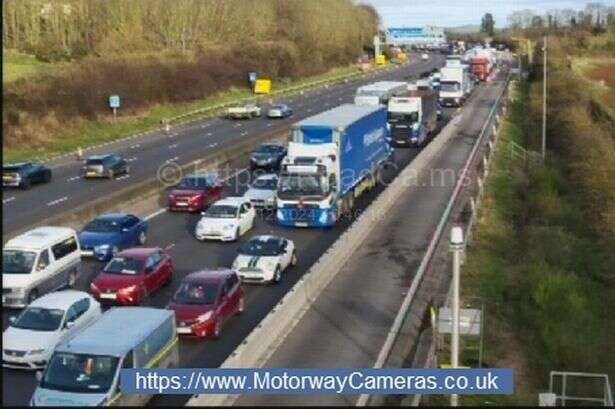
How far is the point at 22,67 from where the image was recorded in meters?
72.1

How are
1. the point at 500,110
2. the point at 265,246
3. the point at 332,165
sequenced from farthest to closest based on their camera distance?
the point at 500,110
the point at 332,165
the point at 265,246

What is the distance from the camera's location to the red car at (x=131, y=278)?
22.6m

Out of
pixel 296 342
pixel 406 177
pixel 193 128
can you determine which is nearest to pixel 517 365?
pixel 296 342

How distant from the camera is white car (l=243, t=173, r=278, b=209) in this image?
34.9 meters

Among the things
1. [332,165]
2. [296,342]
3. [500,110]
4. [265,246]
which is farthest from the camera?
[500,110]

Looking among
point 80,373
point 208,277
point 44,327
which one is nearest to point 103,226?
point 208,277

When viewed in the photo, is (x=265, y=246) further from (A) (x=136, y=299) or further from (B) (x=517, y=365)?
(B) (x=517, y=365)

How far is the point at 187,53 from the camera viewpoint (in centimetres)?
8931

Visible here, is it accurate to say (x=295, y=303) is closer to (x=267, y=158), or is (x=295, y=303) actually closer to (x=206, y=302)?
(x=206, y=302)

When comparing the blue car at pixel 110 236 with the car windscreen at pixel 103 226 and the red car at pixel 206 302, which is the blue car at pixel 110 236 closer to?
the car windscreen at pixel 103 226

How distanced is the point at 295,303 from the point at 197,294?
2.40 metres

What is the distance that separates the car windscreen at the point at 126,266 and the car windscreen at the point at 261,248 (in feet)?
11.4

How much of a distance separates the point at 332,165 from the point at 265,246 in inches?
268

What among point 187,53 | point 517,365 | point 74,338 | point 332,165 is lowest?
point 517,365
